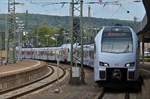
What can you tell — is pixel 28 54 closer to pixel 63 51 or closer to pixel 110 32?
pixel 63 51

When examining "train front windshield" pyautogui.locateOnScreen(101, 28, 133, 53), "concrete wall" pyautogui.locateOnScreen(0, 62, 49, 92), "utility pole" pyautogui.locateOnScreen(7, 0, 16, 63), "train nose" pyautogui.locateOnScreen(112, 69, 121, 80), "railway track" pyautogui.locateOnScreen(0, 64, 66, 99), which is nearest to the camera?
"railway track" pyautogui.locateOnScreen(0, 64, 66, 99)

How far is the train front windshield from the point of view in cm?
2548

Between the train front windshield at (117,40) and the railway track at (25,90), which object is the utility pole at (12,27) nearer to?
the railway track at (25,90)

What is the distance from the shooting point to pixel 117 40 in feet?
85.1

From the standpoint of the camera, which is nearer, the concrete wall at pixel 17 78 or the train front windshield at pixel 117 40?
the train front windshield at pixel 117 40

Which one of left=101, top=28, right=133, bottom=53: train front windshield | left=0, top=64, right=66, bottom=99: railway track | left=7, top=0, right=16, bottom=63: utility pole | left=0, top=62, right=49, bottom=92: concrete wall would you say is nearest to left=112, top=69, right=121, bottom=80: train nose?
left=101, top=28, right=133, bottom=53: train front windshield

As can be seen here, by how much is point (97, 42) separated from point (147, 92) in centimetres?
375

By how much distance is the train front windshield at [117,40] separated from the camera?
83.6ft

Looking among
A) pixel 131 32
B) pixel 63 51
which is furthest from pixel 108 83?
pixel 63 51

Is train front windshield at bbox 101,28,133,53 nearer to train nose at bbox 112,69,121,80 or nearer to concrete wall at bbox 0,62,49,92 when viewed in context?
train nose at bbox 112,69,121,80

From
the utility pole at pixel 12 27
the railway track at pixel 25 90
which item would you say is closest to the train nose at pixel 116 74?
the railway track at pixel 25 90

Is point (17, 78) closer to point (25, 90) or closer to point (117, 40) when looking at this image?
point (25, 90)

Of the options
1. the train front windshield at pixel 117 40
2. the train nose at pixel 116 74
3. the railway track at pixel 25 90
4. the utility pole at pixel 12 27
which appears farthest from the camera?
the utility pole at pixel 12 27

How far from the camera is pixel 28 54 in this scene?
103 m
